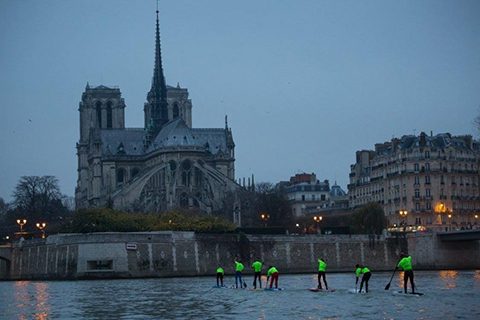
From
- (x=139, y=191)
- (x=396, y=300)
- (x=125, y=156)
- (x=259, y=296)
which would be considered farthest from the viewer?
(x=125, y=156)

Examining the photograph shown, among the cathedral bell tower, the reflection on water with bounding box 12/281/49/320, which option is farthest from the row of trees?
the reflection on water with bounding box 12/281/49/320

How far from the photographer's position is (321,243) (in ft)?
334

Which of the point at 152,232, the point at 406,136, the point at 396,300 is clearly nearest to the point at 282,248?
the point at 152,232

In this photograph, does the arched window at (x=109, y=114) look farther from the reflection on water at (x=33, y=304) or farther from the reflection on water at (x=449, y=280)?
the reflection on water at (x=33, y=304)

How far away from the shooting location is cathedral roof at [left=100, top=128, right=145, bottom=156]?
6980 inches

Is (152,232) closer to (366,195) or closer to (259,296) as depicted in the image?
(259,296)

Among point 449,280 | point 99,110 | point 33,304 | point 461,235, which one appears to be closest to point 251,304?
point 33,304

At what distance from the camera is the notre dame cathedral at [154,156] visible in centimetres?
15775

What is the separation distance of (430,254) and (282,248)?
12.7m

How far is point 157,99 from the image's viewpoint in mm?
182375

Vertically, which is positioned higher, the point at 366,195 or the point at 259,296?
the point at 366,195

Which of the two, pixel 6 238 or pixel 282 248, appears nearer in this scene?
pixel 282 248

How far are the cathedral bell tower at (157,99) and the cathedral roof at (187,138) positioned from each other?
430 centimetres

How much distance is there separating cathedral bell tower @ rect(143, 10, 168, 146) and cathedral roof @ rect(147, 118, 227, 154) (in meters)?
4.30
